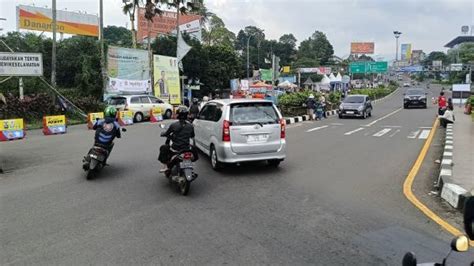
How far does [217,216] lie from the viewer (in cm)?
616

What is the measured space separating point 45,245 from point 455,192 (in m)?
5.94

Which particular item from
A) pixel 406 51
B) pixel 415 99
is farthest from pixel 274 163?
pixel 406 51

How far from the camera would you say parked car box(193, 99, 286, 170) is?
918 cm

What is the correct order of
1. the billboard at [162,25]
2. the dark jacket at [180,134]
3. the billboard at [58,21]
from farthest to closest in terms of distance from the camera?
the billboard at [162,25] → the billboard at [58,21] → the dark jacket at [180,134]

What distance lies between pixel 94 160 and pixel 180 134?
6.92 ft

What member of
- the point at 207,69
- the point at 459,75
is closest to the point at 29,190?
the point at 207,69

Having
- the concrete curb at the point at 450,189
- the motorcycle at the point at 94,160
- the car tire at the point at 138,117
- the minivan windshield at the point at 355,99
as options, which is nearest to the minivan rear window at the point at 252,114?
the motorcycle at the point at 94,160

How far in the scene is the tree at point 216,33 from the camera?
215 ft

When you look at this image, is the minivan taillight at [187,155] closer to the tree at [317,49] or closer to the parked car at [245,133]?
the parked car at [245,133]

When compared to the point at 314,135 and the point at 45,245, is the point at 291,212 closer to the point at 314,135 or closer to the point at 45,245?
the point at 45,245

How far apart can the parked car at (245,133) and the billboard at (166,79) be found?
21.3m

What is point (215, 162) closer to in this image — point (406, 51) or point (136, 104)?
point (136, 104)

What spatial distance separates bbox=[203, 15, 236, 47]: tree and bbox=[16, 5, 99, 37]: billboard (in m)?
20.8

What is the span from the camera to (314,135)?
16.9m
